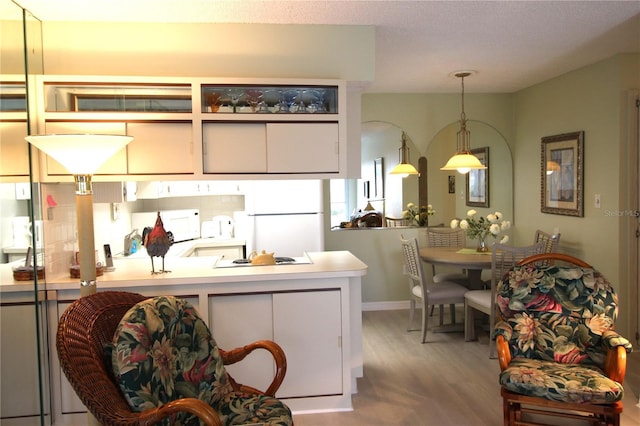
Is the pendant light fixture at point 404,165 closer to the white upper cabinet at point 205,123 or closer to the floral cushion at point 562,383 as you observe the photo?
the white upper cabinet at point 205,123

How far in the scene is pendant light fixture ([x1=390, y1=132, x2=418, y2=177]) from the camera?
5668mm

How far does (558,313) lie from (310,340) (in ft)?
4.76

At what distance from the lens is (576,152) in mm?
4742

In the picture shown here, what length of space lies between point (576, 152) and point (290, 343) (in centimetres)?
319

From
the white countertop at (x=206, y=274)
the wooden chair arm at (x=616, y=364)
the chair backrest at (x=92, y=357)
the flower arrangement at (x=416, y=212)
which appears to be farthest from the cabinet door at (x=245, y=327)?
the flower arrangement at (x=416, y=212)

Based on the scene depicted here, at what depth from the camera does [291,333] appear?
325 cm

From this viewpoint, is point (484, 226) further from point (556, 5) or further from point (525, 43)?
point (556, 5)

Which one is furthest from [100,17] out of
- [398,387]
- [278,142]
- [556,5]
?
[398,387]

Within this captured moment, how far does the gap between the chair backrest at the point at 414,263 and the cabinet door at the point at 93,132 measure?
243 cm

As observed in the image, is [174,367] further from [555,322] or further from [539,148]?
[539,148]

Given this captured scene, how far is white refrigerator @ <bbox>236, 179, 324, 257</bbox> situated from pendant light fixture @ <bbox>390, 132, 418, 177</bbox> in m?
0.98

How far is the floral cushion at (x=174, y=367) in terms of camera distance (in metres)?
2.10

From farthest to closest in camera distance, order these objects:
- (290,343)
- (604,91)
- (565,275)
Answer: (604,91)
(290,343)
(565,275)

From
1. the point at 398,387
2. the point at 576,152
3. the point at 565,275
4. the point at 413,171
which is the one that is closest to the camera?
the point at 565,275
